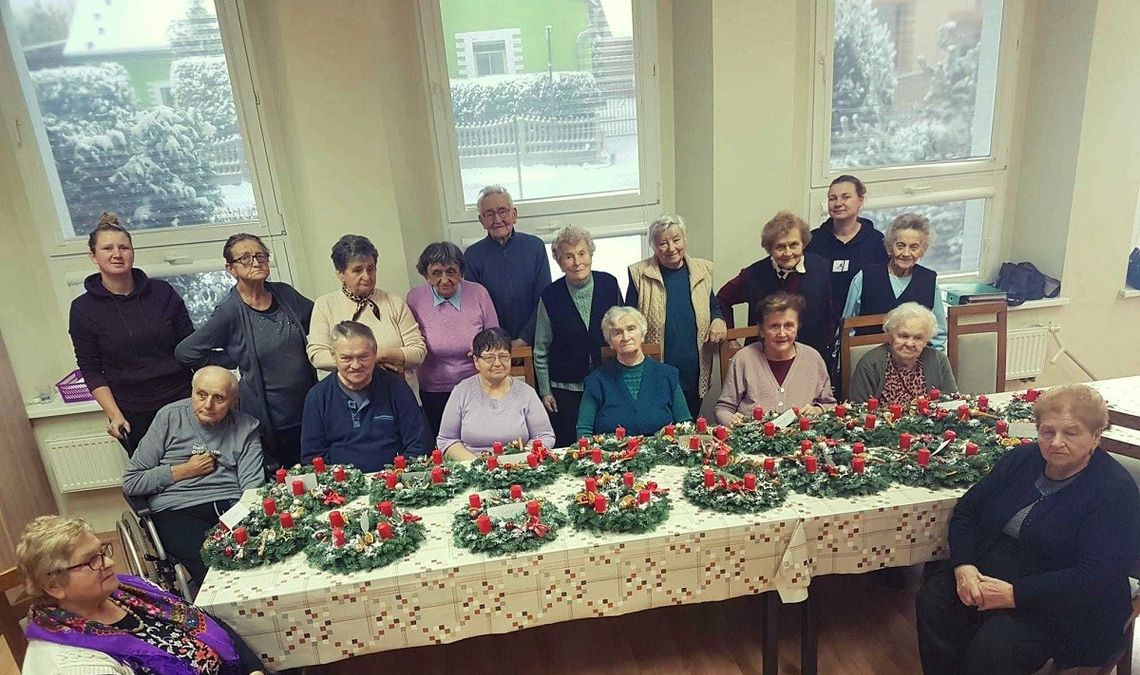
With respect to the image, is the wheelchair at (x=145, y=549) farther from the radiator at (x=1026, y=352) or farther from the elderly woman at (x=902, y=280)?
the radiator at (x=1026, y=352)

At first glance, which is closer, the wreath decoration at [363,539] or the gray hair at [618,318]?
the wreath decoration at [363,539]

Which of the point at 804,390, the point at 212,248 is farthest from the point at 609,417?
the point at 212,248

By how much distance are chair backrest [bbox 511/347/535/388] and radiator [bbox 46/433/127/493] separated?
2.07 m

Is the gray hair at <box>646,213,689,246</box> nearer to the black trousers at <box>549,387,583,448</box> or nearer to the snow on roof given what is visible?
the black trousers at <box>549,387,583,448</box>

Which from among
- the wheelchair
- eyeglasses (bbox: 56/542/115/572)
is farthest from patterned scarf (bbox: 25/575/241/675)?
the wheelchair

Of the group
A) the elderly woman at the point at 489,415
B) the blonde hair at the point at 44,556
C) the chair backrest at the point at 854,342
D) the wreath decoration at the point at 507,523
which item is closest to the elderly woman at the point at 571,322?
the elderly woman at the point at 489,415

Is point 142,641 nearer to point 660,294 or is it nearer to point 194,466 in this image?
point 194,466

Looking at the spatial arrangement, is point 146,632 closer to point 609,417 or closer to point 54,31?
point 609,417

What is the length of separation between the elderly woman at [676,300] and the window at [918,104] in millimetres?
1450

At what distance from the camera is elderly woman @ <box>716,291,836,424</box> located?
97.3 inches

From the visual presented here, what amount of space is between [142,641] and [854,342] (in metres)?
2.50

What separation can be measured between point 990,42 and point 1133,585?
3.18 m

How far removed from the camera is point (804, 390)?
2.50m

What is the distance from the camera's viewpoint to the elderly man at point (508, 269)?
116 inches
